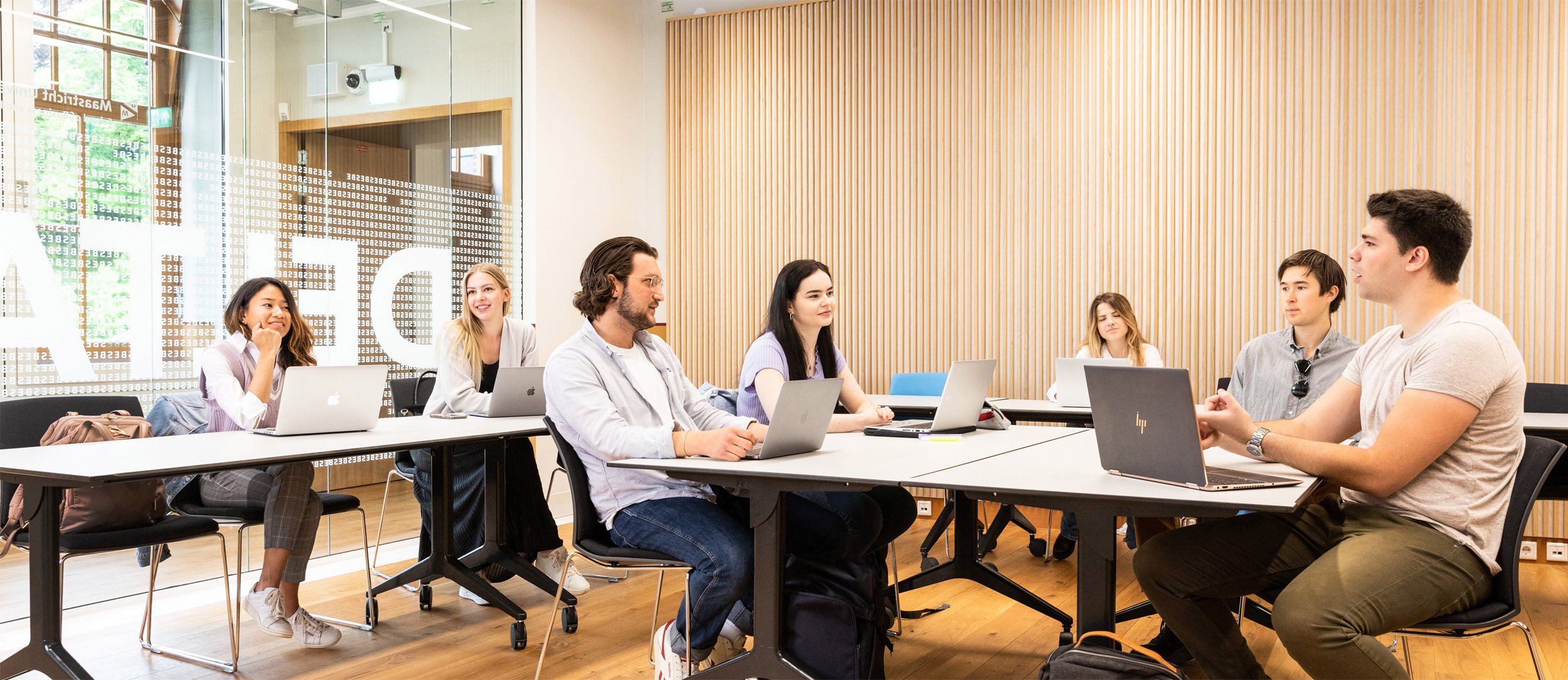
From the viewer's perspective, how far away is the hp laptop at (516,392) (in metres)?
3.92

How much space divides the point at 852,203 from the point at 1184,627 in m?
4.39

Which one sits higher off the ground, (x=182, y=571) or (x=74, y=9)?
(x=74, y=9)

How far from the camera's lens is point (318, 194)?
16.2 ft

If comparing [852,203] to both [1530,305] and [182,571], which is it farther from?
[182,571]

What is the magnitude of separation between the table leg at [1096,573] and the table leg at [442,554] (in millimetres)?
2246

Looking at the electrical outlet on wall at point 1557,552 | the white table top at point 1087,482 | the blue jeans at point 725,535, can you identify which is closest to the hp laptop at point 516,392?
the blue jeans at point 725,535

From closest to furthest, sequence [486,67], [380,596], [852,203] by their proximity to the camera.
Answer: [380,596] < [486,67] < [852,203]

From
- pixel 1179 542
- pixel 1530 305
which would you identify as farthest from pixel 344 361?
pixel 1530 305

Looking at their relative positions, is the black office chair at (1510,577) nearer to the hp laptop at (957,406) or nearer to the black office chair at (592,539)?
the hp laptop at (957,406)

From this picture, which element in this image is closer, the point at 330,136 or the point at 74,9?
the point at 74,9

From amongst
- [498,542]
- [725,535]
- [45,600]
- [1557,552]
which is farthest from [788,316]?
[1557,552]

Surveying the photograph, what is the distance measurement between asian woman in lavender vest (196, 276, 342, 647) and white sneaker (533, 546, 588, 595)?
974mm

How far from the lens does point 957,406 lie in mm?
3340

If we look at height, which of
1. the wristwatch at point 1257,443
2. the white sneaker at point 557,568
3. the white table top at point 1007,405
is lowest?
the white sneaker at point 557,568
